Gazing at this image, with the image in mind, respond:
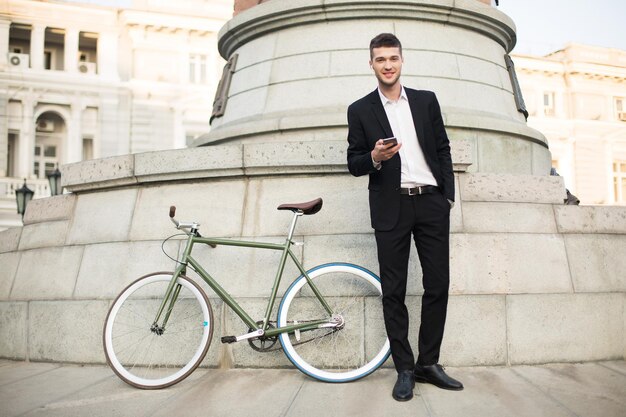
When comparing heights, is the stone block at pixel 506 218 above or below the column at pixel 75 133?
below

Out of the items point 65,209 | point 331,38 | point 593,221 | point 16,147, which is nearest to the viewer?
point 593,221

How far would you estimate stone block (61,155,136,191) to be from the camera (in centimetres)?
616

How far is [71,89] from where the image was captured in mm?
31500

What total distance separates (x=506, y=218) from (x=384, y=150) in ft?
6.73

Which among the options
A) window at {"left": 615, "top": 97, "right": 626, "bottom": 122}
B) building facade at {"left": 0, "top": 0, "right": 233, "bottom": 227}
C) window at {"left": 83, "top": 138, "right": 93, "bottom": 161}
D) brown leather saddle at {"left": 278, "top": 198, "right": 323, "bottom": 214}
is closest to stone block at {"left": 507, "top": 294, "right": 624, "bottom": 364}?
brown leather saddle at {"left": 278, "top": 198, "right": 323, "bottom": 214}

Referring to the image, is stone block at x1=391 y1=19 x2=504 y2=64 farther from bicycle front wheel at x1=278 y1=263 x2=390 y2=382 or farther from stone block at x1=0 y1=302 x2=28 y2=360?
stone block at x1=0 y1=302 x2=28 y2=360

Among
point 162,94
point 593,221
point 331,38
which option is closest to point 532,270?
point 593,221

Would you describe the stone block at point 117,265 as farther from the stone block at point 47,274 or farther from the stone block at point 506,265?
the stone block at point 506,265

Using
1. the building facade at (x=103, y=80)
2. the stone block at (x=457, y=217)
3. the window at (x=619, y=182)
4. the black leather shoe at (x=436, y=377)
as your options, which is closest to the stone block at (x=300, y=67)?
the stone block at (x=457, y=217)

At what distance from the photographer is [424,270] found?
4.52 m

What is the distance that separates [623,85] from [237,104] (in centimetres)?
3872

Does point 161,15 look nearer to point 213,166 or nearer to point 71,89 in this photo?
point 71,89

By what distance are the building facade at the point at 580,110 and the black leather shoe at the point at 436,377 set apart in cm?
3595

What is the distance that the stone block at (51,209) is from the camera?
6621 mm
